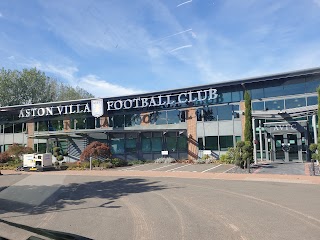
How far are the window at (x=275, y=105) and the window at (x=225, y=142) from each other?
4069 millimetres

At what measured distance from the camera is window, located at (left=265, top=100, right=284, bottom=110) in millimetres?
25470

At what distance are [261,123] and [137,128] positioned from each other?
11.3m

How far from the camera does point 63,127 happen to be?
34.1 meters

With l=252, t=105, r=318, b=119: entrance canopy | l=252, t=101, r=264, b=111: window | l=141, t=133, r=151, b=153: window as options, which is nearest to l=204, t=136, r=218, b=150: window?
l=252, t=101, r=264, b=111: window

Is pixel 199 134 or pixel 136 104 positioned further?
pixel 136 104

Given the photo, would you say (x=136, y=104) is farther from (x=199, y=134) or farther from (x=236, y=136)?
(x=236, y=136)

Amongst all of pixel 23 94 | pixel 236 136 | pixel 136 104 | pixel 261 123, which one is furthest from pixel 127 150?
pixel 23 94

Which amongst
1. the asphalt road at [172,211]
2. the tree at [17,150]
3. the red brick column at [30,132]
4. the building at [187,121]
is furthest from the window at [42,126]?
the asphalt road at [172,211]

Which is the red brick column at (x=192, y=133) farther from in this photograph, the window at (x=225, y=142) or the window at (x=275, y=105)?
the window at (x=275, y=105)

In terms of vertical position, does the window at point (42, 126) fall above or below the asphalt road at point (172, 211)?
above

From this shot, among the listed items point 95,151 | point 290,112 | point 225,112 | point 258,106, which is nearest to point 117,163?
point 95,151

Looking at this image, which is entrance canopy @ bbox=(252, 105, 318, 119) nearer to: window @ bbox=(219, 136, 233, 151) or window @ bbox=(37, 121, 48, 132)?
window @ bbox=(219, 136, 233, 151)

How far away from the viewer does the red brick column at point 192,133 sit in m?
28.9

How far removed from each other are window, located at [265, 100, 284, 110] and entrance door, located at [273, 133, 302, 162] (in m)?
2.24
